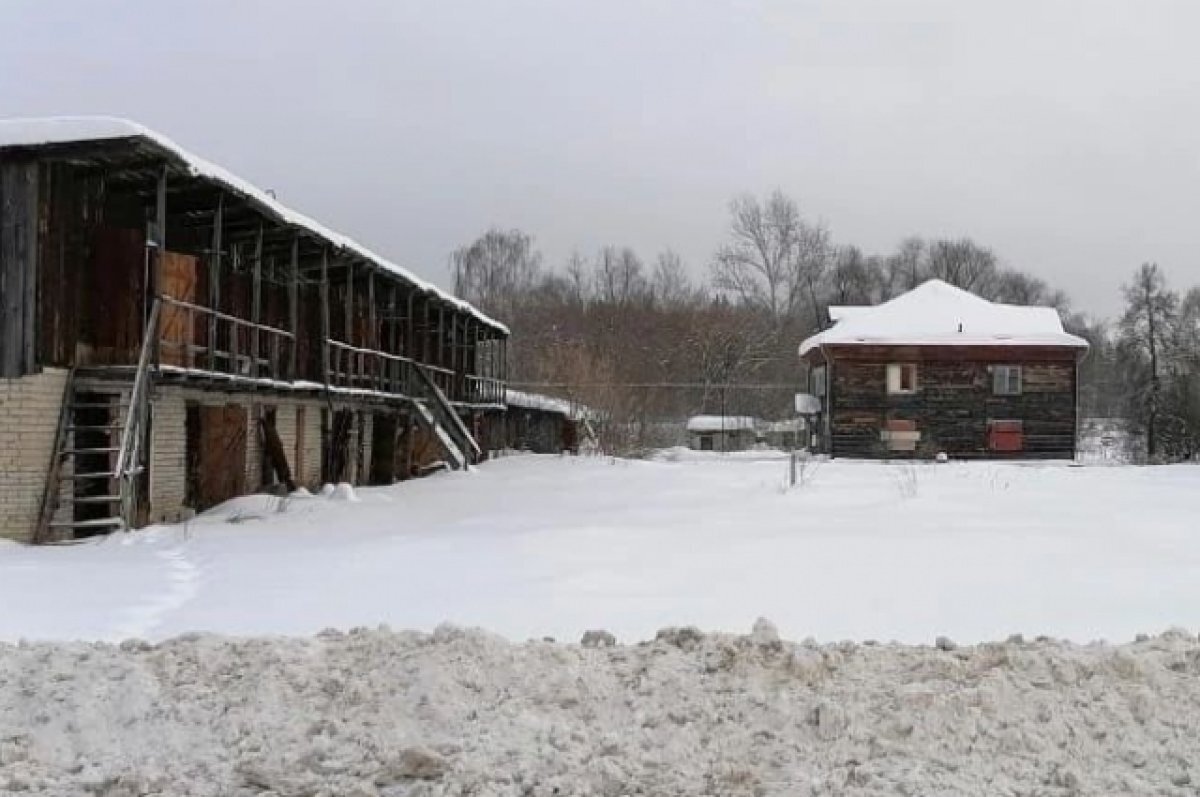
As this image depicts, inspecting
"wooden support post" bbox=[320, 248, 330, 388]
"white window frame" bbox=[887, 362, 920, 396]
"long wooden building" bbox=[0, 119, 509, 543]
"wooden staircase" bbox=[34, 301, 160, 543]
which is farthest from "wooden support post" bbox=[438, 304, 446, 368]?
"white window frame" bbox=[887, 362, 920, 396]

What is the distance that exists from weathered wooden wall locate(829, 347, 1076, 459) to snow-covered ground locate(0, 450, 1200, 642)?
24126 mm

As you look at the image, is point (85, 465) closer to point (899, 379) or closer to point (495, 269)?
point (899, 379)

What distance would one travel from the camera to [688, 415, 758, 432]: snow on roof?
6191cm

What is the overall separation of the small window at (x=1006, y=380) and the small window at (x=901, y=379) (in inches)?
120

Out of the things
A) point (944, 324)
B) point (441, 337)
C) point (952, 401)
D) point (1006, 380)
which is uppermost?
point (944, 324)

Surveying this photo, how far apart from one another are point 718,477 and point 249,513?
11.5m

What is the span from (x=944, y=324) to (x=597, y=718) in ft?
139

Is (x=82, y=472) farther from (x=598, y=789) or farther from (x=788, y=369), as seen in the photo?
(x=788, y=369)

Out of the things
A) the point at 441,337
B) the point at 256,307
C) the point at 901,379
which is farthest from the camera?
the point at 901,379

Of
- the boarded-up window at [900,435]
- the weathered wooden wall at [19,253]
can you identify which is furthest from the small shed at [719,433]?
the weathered wooden wall at [19,253]

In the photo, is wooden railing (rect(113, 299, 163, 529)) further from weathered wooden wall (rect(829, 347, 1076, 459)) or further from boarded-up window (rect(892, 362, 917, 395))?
boarded-up window (rect(892, 362, 917, 395))

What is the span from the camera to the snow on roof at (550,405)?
4628 cm

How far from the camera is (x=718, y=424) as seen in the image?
6238 centimetres

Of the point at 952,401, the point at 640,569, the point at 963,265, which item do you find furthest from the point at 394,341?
the point at 963,265
